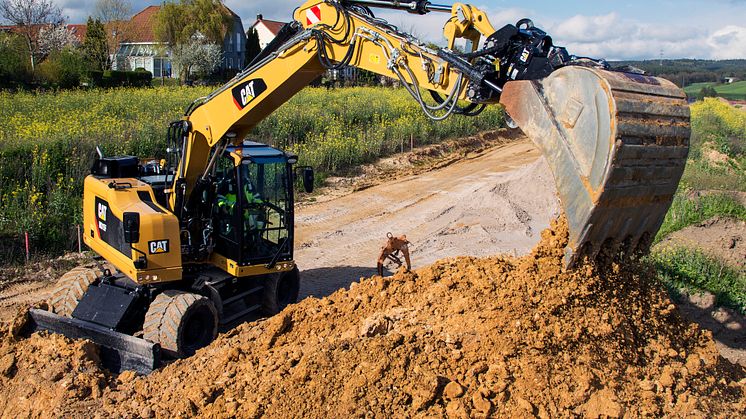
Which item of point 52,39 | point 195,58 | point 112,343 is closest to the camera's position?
point 112,343

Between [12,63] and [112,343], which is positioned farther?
[12,63]

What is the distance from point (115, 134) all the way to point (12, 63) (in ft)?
50.2

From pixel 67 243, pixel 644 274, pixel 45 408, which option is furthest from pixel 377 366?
pixel 67 243

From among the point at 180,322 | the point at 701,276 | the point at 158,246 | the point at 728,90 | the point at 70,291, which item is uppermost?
the point at 728,90

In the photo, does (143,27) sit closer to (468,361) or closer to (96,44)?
(96,44)

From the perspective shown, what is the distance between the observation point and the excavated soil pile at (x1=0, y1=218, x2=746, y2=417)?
4.93 meters

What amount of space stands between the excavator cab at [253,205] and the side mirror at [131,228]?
118cm

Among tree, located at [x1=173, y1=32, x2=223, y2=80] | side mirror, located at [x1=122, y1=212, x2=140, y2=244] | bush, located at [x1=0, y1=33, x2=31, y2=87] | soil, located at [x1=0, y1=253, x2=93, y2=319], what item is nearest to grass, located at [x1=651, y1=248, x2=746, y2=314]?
side mirror, located at [x1=122, y1=212, x2=140, y2=244]

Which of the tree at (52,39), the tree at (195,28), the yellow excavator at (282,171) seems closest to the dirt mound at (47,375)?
the yellow excavator at (282,171)

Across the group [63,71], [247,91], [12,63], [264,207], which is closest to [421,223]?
[264,207]

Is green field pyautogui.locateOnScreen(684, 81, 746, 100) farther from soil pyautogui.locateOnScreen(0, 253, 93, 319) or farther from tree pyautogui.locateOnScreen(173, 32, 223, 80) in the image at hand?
soil pyautogui.locateOnScreen(0, 253, 93, 319)

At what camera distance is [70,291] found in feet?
25.0

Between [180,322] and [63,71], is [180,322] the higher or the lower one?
the lower one

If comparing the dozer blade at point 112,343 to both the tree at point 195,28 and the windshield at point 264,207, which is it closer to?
the windshield at point 264,207
